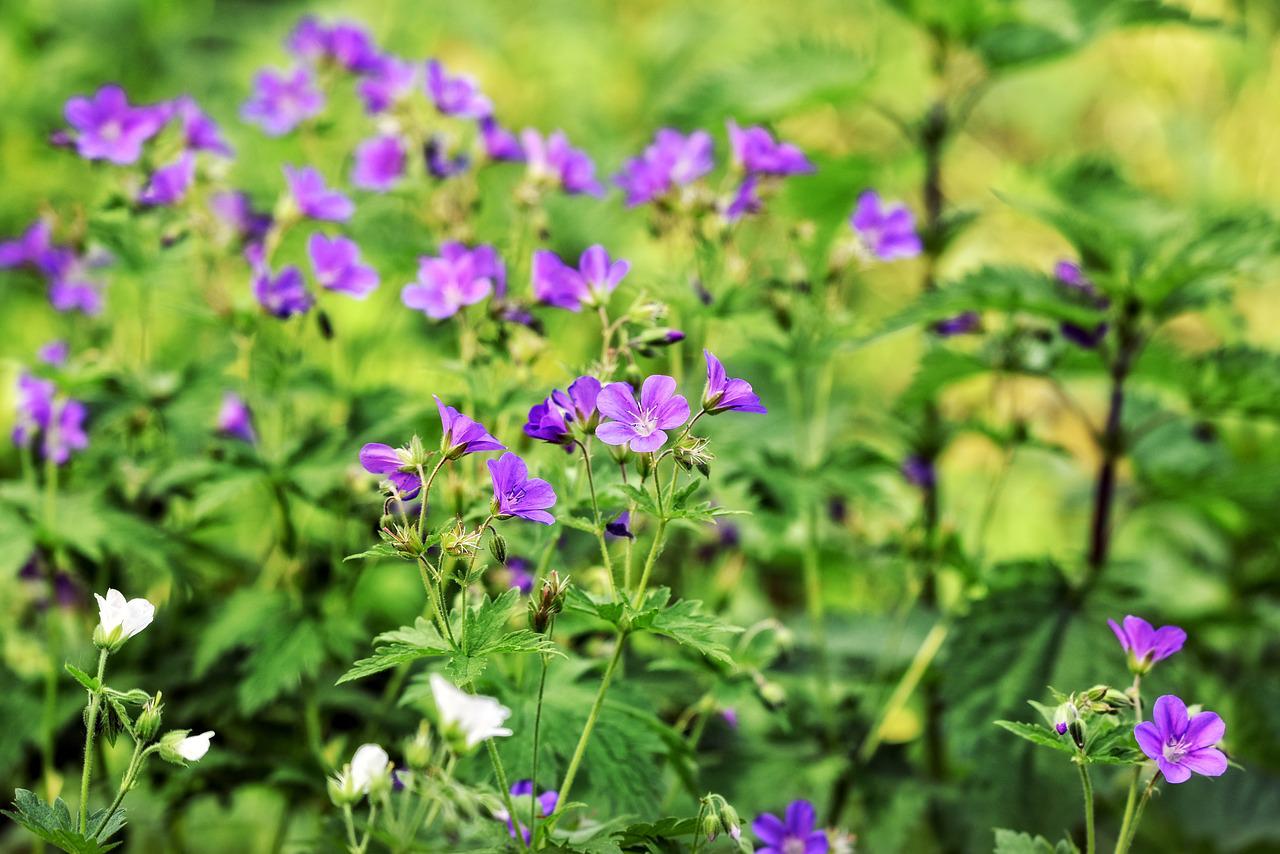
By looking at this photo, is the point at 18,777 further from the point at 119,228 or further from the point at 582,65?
the point at 582,65

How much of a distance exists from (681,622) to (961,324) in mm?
1221

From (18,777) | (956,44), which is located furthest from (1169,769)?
(18,777)

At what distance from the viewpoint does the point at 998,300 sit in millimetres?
2041

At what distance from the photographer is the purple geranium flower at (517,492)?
53.6 inches

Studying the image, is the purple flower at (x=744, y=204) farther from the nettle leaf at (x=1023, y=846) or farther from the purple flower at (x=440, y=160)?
the nettle leaf at (x=1023, y=846)

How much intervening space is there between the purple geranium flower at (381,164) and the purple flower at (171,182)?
1.15 ft

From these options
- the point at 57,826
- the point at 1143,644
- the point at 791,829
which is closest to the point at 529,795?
the point at 791,829

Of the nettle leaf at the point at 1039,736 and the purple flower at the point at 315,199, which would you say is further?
the purple flower at the point at 315,199

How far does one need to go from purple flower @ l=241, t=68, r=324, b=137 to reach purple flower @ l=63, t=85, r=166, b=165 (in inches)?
10.6

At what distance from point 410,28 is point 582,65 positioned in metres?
0.73

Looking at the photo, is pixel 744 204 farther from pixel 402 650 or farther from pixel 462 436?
pixel 402 650

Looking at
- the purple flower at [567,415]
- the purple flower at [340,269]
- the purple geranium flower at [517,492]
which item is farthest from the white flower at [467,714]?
the purple flower at [340,269]

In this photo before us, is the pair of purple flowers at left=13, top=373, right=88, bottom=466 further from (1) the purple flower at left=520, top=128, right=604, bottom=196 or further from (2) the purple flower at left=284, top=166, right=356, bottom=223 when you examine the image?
(1) the purple flower at left=520, top=128, right=604, bottom=196

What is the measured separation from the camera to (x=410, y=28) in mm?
5055
